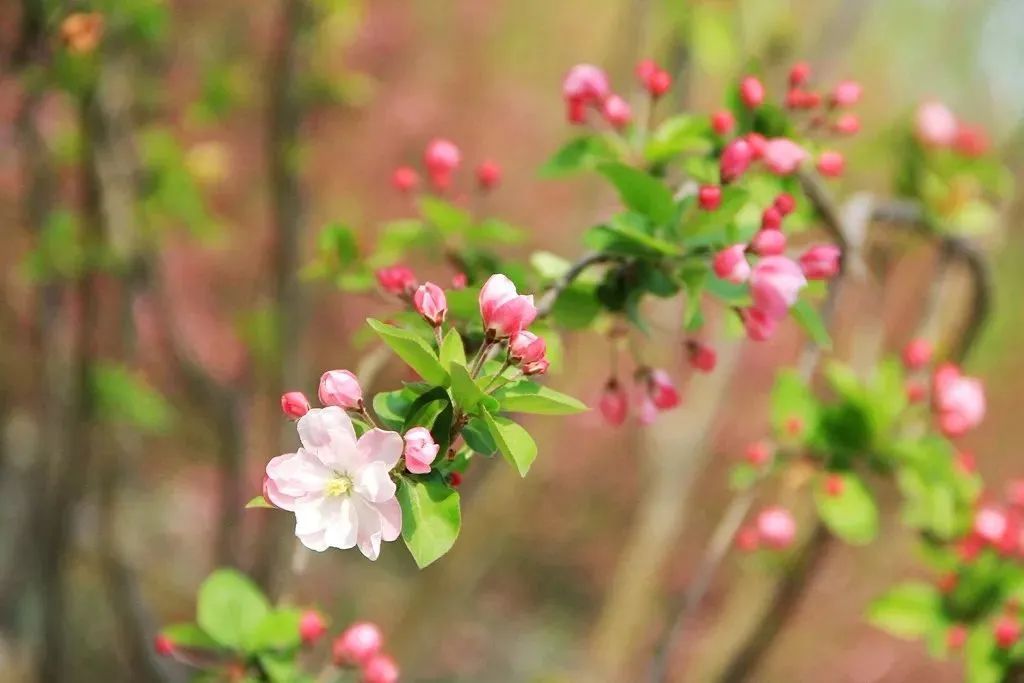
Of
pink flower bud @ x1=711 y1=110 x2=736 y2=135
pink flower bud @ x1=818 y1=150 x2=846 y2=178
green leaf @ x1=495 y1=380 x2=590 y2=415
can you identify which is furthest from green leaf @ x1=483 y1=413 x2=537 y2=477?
pink flower bud @ x1=818 y1=150 x2=846 y2=178

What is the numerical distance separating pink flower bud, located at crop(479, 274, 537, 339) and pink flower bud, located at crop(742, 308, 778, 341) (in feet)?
0.94

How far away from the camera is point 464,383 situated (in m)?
0.59

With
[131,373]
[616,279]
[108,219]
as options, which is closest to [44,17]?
[108,219]

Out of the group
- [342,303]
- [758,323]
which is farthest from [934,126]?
[342,303]

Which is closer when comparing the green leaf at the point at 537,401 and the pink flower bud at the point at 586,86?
the green leaf at the point at 537,401

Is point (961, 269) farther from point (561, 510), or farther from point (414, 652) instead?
point (561, 510)

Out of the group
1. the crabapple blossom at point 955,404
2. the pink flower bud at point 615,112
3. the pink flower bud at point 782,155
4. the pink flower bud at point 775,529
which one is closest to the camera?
the pink flower bud at point 782,155

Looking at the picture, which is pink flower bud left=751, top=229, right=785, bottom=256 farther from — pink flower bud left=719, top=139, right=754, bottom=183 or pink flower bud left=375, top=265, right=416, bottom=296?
pink flower bud left=375, top=265, right=416, bottom=296

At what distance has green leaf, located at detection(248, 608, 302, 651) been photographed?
0.89m

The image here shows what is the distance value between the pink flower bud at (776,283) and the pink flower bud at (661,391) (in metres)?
0.16

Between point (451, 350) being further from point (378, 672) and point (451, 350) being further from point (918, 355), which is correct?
point (918, 355)

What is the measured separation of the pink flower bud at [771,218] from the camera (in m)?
0.80

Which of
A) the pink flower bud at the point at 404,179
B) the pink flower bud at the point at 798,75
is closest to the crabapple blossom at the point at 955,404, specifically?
the pink flower bud at the point at 798,75

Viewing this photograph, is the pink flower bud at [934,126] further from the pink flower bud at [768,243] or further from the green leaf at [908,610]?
the pink flower bud at [768,243]
